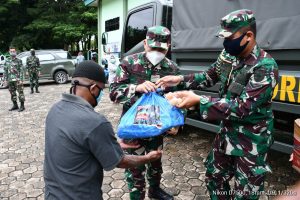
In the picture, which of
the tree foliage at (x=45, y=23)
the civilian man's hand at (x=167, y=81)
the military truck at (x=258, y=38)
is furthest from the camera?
the tree foliage at (x=45, y=23)

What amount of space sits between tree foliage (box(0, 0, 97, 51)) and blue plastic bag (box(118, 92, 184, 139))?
18.4 m

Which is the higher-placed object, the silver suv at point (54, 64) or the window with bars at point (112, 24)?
the window with bars at point (112, 24)

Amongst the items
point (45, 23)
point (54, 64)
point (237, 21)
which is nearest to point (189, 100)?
point (237, 21)

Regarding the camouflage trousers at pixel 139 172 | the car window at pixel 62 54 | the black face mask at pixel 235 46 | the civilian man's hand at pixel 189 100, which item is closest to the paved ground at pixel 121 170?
the camouflage trousers at pixel 139 172

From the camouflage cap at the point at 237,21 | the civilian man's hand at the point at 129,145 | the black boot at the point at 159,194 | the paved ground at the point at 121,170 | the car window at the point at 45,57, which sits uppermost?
the camouflage cap at the point at 237,21

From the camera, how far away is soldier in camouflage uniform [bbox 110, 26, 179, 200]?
2400 millimetres

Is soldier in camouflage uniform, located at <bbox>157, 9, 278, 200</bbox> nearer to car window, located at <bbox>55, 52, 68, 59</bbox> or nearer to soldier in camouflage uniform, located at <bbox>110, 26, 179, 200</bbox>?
soldier in camouflage uniform, located at <bbox>110, 26, 179, 200</bbox>

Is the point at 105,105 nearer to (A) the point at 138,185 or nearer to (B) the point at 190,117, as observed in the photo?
(B) the point at 190,117

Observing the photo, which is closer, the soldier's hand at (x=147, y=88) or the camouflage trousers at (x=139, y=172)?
the soldier's hand at (x=147, y=88)

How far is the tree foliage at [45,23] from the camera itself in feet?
66.4

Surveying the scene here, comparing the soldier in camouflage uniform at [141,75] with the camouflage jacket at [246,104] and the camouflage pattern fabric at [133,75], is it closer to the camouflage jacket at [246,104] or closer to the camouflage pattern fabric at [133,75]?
the camouflage pattern fabric at [133,75]

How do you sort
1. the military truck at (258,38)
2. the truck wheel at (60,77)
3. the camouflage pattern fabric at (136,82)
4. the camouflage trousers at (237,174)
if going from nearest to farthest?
the camouflage trousers at (237,174) < the camouflage pattern fabric at (136,82) < the military truck at (258,38) < the truck wheel at (60,77)

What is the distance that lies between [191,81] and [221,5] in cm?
128

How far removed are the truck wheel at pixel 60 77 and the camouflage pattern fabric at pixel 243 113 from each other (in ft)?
39.1
